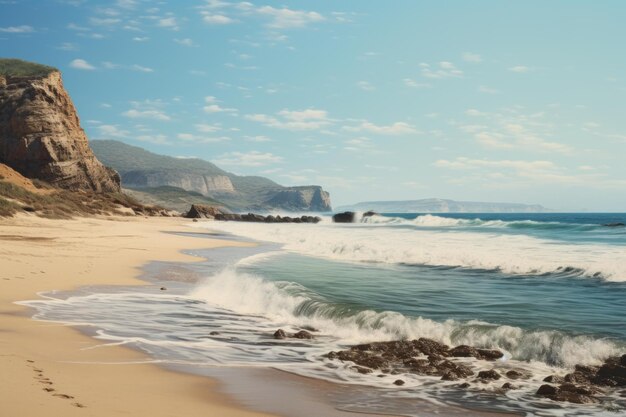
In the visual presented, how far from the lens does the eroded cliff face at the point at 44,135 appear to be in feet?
212

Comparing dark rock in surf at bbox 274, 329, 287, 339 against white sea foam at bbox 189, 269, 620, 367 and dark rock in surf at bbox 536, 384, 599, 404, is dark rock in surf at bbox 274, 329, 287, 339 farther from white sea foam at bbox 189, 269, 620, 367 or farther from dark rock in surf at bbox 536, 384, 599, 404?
dark rock in surf at bbox 536, 384, 599, 404

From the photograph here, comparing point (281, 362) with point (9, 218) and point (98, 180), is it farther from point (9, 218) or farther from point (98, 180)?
point (98, 180)

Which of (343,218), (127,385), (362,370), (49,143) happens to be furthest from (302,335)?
(343,218)

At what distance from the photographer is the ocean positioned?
313 inches

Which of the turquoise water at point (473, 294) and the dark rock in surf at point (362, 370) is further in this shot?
the turquoise water at point (473, 294)

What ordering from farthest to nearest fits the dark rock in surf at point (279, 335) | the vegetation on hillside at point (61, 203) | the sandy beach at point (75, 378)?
the vegetation on hillside at point (61, 203)
the dark rock in surf at point (279, 335)
the sandy beach at point (75, 378)

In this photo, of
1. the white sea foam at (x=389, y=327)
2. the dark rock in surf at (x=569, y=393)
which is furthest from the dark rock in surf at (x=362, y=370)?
the dark rock in surf at (x=569, y=393)

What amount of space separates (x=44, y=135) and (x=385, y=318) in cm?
6475

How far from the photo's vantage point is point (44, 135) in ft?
215

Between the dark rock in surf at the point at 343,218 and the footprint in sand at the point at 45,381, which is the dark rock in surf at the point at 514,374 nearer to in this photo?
the footprint in sand at the point at 45,381

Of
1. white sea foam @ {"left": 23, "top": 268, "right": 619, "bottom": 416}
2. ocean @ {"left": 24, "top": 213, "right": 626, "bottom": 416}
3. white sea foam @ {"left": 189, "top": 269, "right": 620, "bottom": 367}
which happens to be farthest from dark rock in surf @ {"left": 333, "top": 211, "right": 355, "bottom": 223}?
white sea foam @ {"left": 23, "top": 268, "right": 619, "bottom": 416}

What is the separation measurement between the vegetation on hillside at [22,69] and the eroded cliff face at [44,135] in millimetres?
1666

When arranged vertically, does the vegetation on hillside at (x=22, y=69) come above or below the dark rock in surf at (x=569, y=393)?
above

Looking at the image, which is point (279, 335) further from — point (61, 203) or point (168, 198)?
point (168, 198)
